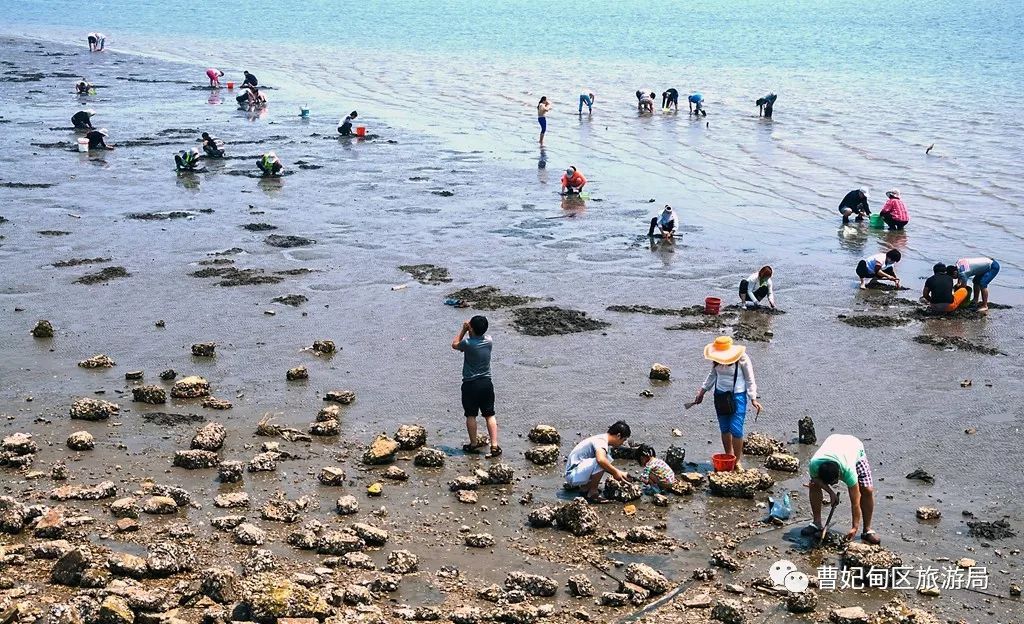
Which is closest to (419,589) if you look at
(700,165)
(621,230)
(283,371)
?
(283,371)

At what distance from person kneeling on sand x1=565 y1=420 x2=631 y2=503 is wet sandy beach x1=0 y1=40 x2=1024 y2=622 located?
1.22ft

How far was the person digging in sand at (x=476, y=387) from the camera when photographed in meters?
12.6

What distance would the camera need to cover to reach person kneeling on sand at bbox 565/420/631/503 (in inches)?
447

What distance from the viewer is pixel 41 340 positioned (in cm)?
1598

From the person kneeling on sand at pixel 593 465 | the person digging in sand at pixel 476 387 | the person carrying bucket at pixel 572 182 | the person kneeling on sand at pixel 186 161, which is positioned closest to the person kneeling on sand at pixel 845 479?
the person kneeling on sand at pixel 593 465

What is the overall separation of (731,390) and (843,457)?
2.01m

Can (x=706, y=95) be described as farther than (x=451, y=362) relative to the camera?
Yes

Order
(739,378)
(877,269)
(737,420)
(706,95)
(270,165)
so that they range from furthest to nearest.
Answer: (706,95) → (270,165) → (877,269) → (739,378) → (737,420)

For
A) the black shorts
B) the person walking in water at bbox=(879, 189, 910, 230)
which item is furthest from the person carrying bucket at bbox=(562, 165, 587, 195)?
the black shorts

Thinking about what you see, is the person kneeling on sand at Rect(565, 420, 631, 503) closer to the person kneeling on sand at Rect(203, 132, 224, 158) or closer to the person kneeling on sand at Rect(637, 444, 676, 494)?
the person kneeling on sand at Rect(637, 444, 676, 494)

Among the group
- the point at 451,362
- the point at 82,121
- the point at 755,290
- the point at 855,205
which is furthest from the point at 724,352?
the point at 82,121

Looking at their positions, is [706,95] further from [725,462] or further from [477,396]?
[725,462]

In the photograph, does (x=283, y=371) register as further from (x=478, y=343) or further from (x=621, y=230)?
(x=621, y=230)

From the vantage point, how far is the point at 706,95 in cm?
5438
